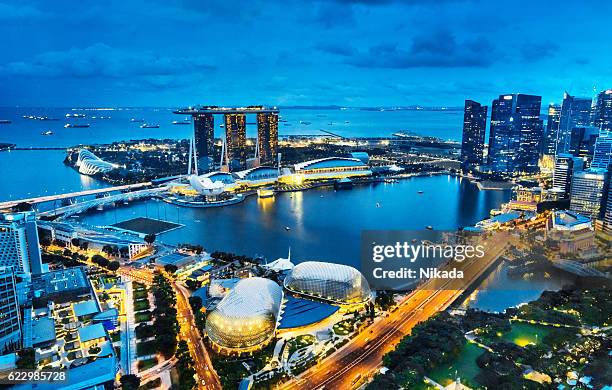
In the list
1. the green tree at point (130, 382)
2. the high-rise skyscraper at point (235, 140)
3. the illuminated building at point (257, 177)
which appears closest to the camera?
the green tree at point (130, 382)

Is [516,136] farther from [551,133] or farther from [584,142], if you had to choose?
[584,142]

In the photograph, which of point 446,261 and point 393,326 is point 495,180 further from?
point 393,326

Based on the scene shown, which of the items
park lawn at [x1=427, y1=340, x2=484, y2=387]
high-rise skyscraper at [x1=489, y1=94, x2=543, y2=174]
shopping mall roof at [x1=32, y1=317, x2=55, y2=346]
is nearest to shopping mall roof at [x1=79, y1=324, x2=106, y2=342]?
shopping mall roof at [x1=32, y1=317, x2=55, y2=346]

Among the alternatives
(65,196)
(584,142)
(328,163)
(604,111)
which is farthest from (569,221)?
(65,196)

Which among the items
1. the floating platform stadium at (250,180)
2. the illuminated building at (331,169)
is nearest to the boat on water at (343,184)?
the floating platform stadium at (250,180)

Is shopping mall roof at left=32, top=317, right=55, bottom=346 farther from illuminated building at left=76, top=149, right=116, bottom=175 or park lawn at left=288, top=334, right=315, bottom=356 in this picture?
illuminated building at left=76, top=149, right=116, bottom=175

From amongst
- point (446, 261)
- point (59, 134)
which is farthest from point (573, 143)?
point (59, 134)

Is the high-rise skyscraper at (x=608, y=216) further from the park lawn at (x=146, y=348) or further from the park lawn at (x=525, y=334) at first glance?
the park lawn at (x=146, y=348)

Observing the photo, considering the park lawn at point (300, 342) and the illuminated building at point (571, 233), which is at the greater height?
the illuminated building at point (571, 233)
